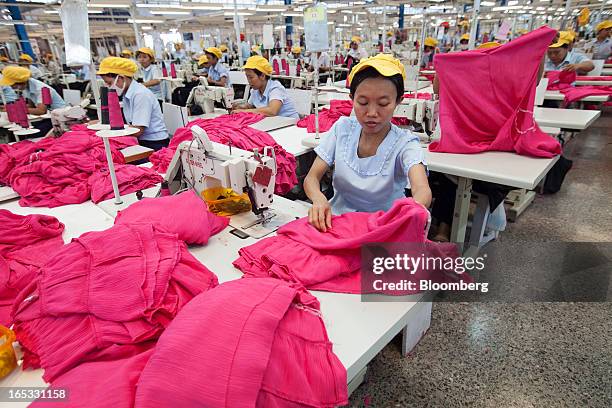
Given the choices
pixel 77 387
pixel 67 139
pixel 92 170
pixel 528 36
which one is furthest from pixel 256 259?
pixel 528 36

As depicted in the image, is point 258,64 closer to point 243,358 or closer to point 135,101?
point 135,101

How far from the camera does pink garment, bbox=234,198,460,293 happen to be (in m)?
1.14

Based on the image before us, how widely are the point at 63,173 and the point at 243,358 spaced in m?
1.88

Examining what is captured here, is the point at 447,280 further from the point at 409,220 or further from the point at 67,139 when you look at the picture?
the point at 67,139

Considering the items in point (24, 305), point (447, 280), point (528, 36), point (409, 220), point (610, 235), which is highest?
point (528, 36)

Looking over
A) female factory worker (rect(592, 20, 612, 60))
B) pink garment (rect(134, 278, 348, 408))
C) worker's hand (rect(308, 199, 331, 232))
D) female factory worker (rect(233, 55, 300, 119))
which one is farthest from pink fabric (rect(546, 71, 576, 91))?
pink garment (rect(134, 278, 348, 408))

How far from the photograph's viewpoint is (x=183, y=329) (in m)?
0.79

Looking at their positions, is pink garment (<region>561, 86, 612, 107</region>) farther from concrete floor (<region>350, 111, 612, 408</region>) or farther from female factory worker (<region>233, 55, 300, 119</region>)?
female factory worker (<region>233, 55, 300, 119</region>)

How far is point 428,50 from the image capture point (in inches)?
Result: 405

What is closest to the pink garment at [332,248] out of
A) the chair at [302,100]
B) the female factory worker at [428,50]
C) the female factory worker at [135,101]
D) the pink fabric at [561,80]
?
the female factory worker at [135,101]

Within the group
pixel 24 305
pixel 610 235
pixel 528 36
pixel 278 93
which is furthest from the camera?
pixel 278 93

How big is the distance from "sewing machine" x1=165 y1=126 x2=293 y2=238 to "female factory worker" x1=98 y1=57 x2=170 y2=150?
5.84ft

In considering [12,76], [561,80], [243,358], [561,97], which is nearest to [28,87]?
[12,76]

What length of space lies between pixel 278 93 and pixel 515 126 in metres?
2.43
